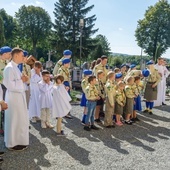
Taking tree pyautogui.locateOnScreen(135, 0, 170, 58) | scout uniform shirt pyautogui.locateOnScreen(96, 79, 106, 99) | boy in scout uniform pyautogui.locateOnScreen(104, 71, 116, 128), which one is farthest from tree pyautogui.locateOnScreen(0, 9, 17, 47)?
boy in scout uniform pyautogui.locateOnScreen(104, 71, 116, 128)

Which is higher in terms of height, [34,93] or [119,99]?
[34,93]

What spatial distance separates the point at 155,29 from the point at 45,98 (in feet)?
151

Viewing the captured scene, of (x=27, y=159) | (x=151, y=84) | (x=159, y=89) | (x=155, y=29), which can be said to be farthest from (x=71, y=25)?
(x=27, y=159)

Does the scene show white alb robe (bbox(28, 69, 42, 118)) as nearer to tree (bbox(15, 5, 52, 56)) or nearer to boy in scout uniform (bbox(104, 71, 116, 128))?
boy in scout uniform (bbox(104, 71, 116, 128))

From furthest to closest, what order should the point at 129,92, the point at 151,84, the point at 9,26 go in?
the point at 9,26 < the point at 151,84 < the point at 129,92

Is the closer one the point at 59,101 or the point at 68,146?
the point at 68,146

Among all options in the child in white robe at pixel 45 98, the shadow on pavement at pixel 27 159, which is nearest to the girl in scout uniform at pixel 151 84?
the child in white robe at pixel 45 98

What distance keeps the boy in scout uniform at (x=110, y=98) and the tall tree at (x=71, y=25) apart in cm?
3565

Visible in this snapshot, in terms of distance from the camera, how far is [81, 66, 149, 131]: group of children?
23.2 feet

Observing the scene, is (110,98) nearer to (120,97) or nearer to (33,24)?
(120,97)

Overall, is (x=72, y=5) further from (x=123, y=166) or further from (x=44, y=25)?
(x=123, y=166)

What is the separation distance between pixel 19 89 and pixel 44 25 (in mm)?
57296

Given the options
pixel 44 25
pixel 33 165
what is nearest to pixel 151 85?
pixel 33 165

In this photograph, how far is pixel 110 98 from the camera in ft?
23.7
